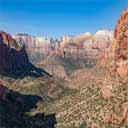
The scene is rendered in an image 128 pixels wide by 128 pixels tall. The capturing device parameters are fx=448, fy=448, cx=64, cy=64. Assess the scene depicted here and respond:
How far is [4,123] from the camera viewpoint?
195 m

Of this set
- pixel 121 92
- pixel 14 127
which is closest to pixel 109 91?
pixel 121 92

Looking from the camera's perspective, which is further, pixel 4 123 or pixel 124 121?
pixel 4 123

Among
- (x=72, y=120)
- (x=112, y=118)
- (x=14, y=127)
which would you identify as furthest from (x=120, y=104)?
(x=14, y=127)

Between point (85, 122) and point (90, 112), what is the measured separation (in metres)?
6.94

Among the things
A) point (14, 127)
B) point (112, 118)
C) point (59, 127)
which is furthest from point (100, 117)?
point (14, 127)

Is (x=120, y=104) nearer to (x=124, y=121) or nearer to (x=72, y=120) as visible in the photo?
(x=124, y=121)

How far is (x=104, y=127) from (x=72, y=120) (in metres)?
18.1

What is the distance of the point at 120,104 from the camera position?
189 meters

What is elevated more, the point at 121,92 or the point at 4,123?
the point at 121,92

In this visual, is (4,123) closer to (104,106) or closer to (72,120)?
(72,120)

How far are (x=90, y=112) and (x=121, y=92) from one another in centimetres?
1627

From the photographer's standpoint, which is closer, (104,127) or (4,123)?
(104,127)

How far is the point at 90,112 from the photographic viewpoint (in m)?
195

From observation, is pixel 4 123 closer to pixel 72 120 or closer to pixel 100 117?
pixel 72 120
